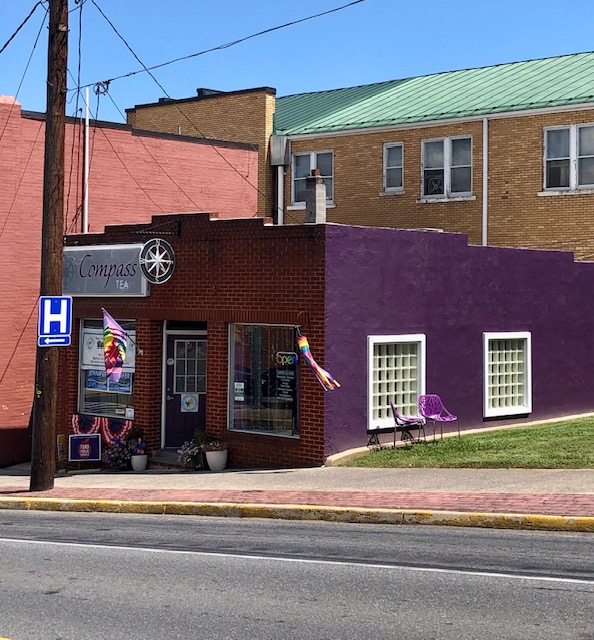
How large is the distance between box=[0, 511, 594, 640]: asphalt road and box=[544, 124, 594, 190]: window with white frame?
619 inches

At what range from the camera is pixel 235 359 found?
19453 millimetres

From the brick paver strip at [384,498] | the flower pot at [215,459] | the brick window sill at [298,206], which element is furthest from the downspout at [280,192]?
the brick paver strip at [384,498]

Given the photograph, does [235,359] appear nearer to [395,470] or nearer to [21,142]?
[395,470]

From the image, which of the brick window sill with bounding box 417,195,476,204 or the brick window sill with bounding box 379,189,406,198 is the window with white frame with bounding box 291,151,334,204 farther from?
the brick window sill with bounding box 417,195,476,204

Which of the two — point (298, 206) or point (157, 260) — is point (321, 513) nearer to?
point (157, 260)

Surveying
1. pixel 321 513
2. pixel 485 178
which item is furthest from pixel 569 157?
pixel 321 513

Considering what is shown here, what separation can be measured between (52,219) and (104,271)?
4482mm

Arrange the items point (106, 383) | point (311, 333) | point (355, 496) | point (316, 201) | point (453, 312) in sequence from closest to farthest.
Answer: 1. point (355, 496)
2. point (311, 333)
3. point (316, 201)
4. point (453, 312)
5. point (106, 383)

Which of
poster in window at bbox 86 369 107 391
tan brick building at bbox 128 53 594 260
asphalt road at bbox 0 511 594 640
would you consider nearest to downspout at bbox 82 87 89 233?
poster in window at bbox 86 369 107 391

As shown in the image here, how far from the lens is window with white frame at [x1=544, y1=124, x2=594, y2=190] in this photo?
25.9 m

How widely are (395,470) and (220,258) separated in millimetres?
5357

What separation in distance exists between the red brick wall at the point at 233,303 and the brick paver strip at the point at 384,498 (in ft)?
9.17

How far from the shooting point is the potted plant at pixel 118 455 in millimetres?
20750

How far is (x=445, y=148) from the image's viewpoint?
1113 inches
